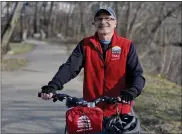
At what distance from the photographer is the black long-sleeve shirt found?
12.0ft

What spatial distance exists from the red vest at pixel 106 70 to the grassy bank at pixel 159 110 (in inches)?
153

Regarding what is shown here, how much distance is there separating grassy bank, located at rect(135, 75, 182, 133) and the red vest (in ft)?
12.8

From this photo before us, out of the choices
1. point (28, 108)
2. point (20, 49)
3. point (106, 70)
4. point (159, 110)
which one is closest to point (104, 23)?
point (106, 70)

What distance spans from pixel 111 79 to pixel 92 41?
1.30ft

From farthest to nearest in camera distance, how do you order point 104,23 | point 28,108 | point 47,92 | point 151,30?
1. point 151,30
2. point 28,108
3. point 104,23
4. point 47,92

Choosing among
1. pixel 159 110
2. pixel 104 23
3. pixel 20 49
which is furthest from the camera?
pixel 20 49

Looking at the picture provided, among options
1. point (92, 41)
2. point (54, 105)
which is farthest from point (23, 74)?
point (92, 41)

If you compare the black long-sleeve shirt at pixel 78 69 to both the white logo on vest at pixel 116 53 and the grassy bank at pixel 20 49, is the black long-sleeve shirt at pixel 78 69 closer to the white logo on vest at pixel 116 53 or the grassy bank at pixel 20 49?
Answer: the white logo on vest at pixel 116 53

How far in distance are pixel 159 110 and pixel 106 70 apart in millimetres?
5988

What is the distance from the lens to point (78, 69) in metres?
3.92

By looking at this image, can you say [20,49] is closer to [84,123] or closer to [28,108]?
[28,108]

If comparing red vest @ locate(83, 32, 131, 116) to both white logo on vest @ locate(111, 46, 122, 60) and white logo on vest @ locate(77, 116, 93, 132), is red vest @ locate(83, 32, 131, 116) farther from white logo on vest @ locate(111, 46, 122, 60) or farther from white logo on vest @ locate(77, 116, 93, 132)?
white logo on vest @ locate(77, 116, 93, 132)

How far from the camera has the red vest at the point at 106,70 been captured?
3.80m

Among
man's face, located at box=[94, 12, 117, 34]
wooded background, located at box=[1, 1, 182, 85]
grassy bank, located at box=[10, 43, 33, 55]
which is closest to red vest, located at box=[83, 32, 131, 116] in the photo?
man's face, located at box=[94, 12, 117, 34]
